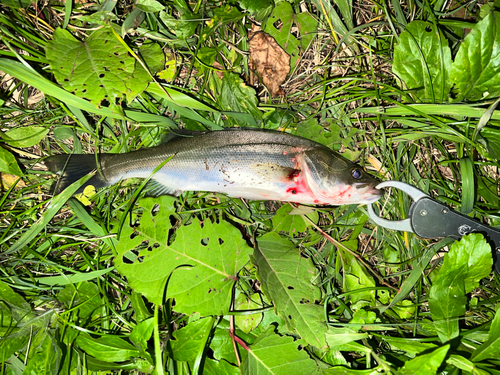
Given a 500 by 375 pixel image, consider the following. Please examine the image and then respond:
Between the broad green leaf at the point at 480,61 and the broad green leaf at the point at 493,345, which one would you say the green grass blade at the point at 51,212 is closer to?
the broad green leaf at the point at 480,61

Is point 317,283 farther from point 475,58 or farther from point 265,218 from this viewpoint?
point 475,58

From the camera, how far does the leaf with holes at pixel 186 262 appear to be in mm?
2699

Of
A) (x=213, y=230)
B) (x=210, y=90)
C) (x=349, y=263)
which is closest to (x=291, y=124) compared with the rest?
(x=210, y=90)

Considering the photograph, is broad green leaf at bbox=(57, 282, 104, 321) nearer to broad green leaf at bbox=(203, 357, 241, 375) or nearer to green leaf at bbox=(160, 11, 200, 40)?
broad green leaf at bbox=(203, 357, 241, 375)

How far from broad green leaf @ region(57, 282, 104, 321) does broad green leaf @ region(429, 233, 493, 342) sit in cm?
305

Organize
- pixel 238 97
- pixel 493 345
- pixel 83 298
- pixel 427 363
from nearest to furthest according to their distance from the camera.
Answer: pixel 427 363, pixel 493 345, pixel 238 97, pixel 83 298

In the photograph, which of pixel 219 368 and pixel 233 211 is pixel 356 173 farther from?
pixel 219 368

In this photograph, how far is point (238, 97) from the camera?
2.95m

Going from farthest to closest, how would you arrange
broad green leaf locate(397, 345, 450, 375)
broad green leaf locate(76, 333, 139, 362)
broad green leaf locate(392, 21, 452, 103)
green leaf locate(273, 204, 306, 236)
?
green leaf locate(273, 204, 306, 236) → broad green leaf locate(76, 333, 139, 362) → broad green leaf locate(392, 21, 452, 103) → broad green leaf locate(397, 345, 450, 375)

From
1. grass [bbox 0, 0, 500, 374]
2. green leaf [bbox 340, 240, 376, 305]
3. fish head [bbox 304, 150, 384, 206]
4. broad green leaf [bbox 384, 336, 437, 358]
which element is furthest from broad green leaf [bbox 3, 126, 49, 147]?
broad green leaf [bbox 384, 336, 437, 358]

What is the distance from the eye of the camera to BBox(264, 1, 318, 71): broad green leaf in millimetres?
2873

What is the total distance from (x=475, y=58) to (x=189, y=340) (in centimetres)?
338

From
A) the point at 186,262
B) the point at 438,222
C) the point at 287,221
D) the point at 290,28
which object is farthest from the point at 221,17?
the point at 438,222

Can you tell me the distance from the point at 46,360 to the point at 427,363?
126 inches
